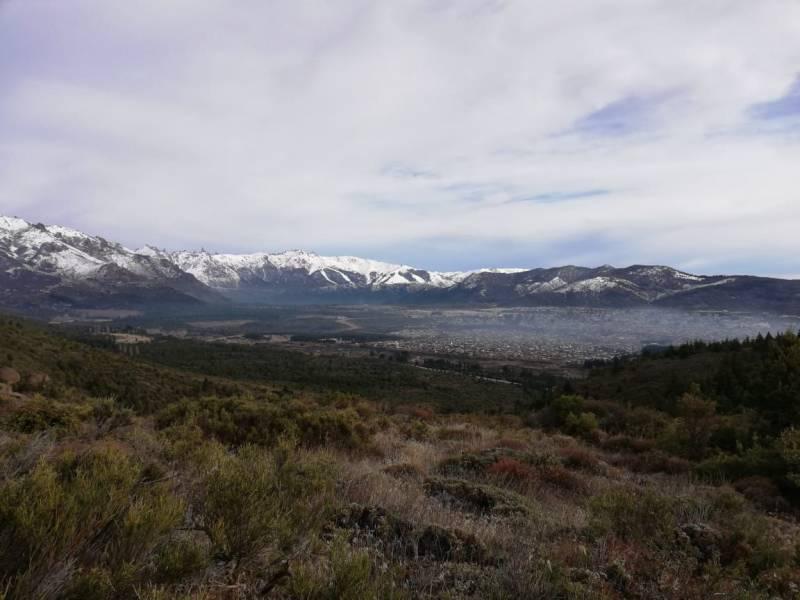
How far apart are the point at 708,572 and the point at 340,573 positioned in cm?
389

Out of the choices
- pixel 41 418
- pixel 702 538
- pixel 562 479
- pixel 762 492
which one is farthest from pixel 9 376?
pixel 762 492

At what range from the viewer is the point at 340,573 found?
252cm

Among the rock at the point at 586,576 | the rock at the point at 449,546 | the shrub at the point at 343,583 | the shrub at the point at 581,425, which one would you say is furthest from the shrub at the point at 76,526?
the shrub at the point at 581,425

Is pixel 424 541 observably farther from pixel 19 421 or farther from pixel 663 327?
pixel 663 327

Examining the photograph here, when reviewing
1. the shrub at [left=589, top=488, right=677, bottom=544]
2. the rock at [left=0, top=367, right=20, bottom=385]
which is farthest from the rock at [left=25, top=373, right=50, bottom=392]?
the shrub at [left=589, top=488, right=677, bottom=544]

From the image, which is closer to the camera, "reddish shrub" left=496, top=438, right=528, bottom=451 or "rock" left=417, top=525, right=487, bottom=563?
"rock" left=417, top=525, right=487, bottom=563

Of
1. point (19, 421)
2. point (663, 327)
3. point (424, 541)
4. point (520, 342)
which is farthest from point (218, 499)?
point (663, 327)

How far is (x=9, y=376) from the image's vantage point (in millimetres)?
21625

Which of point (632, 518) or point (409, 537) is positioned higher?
point (409, 537)

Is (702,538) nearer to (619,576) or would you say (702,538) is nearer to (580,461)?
(619,576)

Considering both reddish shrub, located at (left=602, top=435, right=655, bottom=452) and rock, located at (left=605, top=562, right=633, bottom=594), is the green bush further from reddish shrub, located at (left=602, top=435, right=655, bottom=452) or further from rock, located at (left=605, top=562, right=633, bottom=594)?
reddish shrub, located at (left=602, top=435, right=655, bottom=452)

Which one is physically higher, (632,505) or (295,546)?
(295,546)

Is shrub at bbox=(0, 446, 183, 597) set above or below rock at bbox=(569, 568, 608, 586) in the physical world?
above

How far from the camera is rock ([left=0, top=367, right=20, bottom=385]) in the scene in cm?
2063
